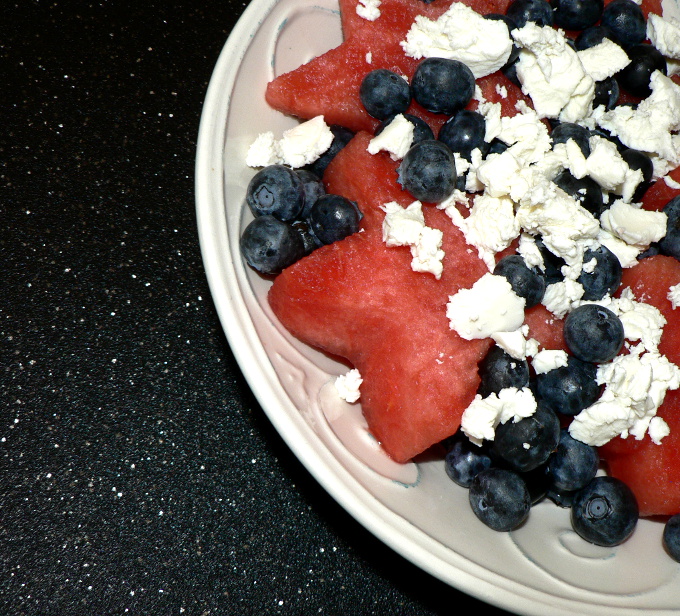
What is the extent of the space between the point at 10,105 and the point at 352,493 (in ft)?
4.04

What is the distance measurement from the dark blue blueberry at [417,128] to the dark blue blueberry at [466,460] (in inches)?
20.5

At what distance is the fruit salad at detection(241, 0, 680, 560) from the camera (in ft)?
3.35

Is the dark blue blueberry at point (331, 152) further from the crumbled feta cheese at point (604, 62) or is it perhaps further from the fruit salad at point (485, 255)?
the crumbled feta cheese at point (604, 62)

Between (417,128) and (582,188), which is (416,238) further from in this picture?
(582,188)

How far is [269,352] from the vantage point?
987 mm

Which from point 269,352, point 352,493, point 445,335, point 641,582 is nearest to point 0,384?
point 269,352

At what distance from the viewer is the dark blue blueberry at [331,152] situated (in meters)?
1.17

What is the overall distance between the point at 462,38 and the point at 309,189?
0.38m

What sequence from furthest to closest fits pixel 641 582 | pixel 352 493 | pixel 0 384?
pixel 0 384 < pixel 641 582 < pixel 352 493

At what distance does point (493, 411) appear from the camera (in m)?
0.99

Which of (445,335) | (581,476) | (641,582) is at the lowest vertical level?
(641,582)

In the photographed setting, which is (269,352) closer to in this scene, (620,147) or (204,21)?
(620,147)

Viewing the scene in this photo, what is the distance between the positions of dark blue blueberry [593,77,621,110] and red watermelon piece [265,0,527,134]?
204 millimetres

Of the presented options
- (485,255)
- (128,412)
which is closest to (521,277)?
(485,255)
